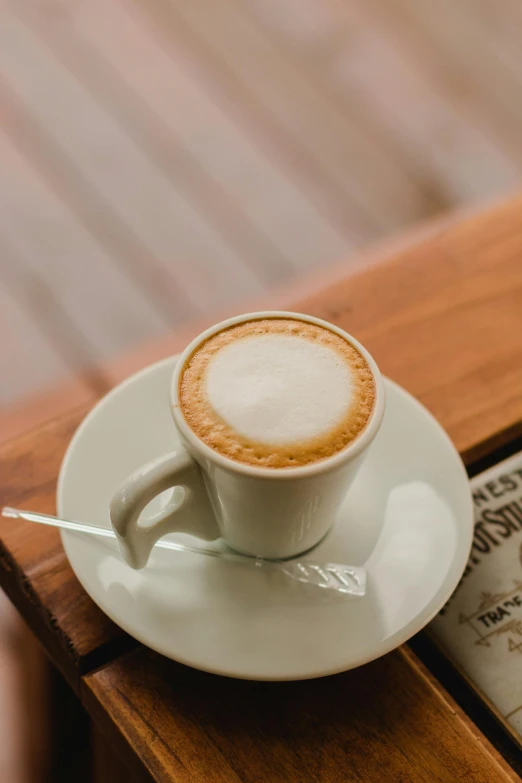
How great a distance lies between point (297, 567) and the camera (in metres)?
0.52

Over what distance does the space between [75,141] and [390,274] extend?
1.06 m

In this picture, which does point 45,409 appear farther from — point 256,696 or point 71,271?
point 71,271

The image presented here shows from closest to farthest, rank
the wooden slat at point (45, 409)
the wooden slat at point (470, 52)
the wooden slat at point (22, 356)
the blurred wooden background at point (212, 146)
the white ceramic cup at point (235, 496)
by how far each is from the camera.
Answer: the white ceramic cup at point (235, 496) < the wooden slat at point (45, 409) < the wooden slat at point (22, 356) < the blurred wooden background at point (212, 146) < the wooden slat at point (470, 52)

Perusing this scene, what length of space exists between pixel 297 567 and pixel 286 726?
4.0 inches

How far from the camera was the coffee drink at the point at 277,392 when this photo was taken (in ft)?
1.47

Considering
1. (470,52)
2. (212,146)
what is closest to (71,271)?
(212,146)

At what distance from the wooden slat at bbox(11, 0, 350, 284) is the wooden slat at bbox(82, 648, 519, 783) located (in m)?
1.02

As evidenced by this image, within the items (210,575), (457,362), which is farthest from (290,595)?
(457,362)

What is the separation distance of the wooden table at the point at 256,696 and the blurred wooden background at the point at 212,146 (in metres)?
0.68

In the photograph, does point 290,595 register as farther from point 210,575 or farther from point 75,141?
point 75,141

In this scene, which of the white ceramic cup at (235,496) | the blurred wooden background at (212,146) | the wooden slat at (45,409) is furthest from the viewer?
the blurred wooden background at (212,146)

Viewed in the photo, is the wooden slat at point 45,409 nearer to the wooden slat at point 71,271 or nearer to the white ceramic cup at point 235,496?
the white ceramic cup at point 235,496

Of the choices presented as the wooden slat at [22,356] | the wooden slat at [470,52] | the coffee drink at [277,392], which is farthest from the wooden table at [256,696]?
the wooden slat at [470,52]

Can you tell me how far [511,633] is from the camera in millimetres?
548
